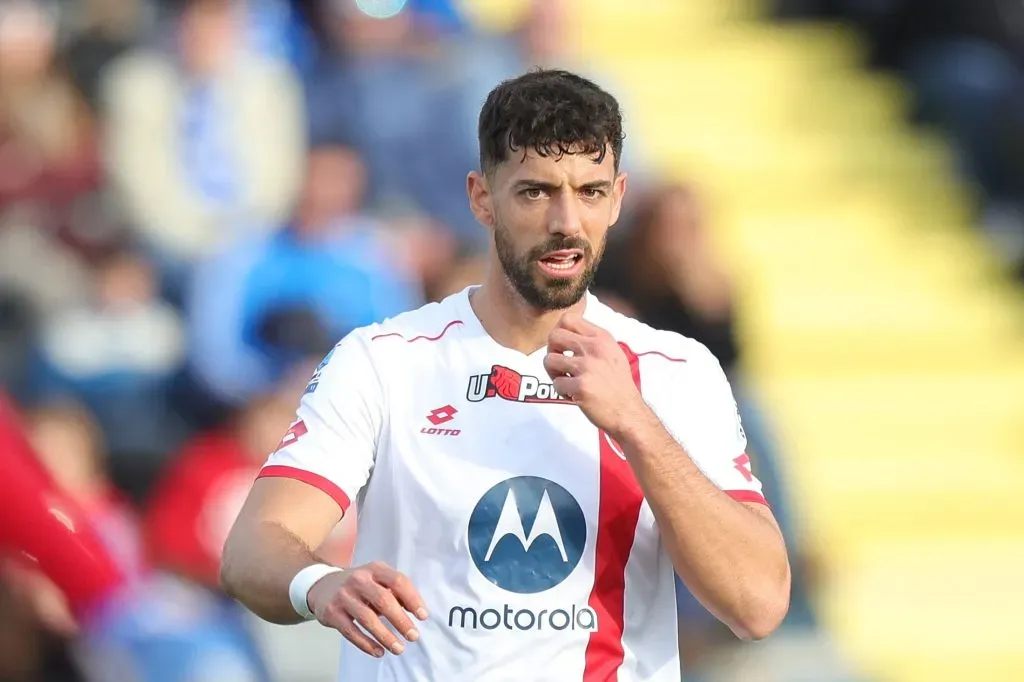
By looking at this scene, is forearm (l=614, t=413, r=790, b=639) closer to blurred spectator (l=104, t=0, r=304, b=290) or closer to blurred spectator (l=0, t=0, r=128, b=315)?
blurred spectator (l=0, t=0, r=128, b=315)

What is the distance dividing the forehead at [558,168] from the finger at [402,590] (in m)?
1.02

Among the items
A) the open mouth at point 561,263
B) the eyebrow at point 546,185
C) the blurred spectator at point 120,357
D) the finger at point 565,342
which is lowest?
the finger at point 565,342

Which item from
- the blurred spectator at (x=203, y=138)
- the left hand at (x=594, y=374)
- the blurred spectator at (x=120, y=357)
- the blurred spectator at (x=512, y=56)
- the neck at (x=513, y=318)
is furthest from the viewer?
the blurred spectator at (x=512, y=56)

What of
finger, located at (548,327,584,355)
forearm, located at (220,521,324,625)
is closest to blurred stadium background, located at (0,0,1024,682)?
forearm, located at (220,521,324,625)

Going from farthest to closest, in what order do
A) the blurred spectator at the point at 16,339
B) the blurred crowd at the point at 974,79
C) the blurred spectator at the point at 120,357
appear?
the blurred crowd at the point at 974,79
the blurred spectator at the point at 16,339
the blurred spectator at the point at 120,357

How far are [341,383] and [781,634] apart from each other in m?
4.33

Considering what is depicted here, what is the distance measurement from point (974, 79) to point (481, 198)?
7.07 metres

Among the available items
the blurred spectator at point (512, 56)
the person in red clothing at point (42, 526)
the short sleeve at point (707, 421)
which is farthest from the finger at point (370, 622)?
the blurred spectator at point (512, 56)

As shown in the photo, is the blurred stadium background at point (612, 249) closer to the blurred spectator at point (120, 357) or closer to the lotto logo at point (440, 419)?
the blurred spectator at point (120, 357)

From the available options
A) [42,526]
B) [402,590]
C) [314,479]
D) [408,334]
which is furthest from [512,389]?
[42,526]

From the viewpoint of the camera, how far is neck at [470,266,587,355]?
422 cm

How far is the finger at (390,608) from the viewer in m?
3.42

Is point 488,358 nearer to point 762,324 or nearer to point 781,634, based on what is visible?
point 781,634

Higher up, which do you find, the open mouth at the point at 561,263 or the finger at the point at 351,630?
the open mouth at the point at 561,263
